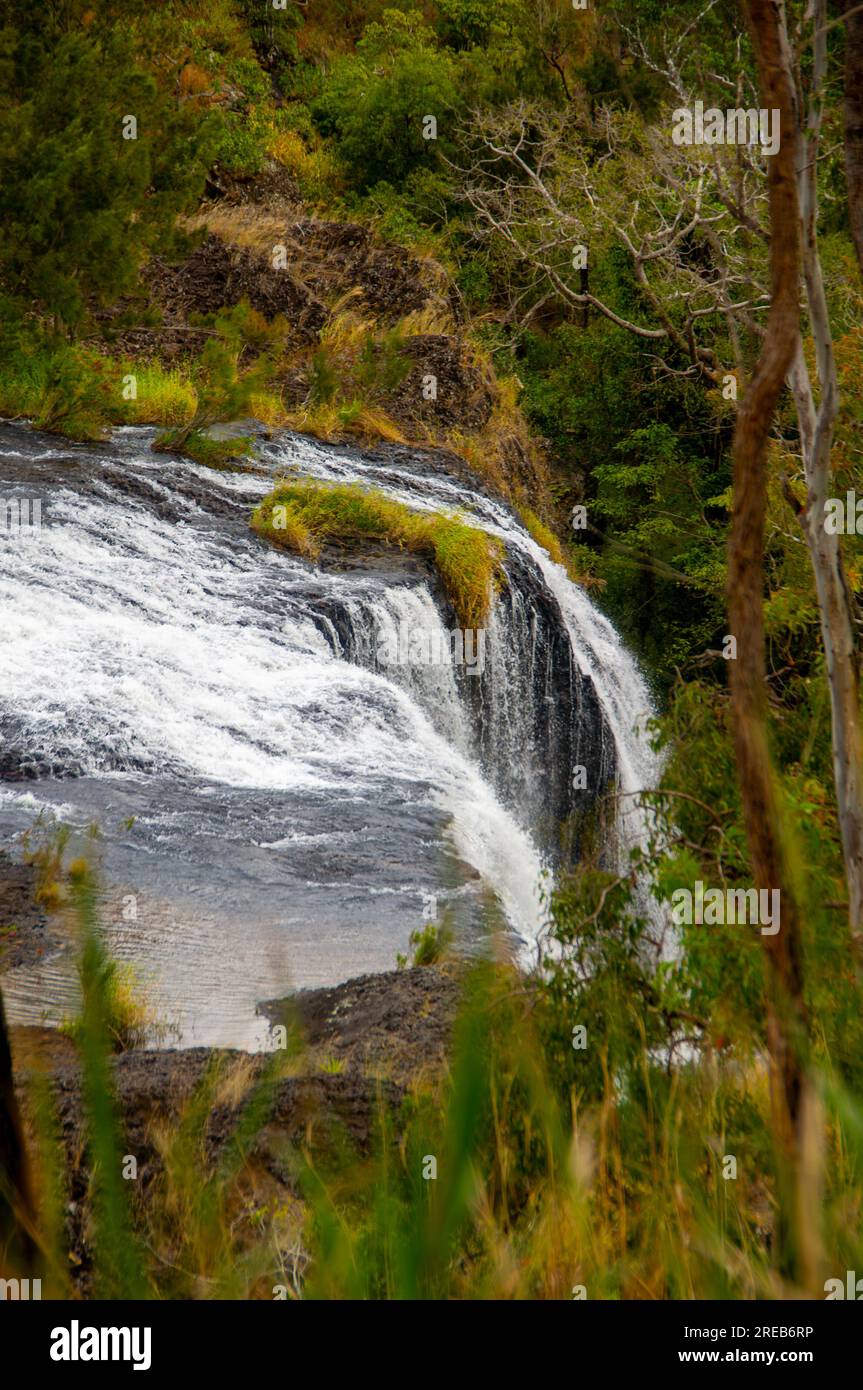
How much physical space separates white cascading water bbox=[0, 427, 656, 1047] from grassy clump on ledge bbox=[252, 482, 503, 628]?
1.02 ft

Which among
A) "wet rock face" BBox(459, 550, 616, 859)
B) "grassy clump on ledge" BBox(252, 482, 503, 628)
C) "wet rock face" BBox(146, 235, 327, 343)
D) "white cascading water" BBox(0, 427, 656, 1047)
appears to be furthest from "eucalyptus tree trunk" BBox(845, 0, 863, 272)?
"wet rock face" BBox(146, 235, 327, 343)

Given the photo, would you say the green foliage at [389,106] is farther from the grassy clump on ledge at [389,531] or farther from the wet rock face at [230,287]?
the grassy clump on ledge at [389,531]

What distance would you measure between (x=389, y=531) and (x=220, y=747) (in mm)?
4894

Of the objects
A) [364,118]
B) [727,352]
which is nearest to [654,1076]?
[727,352]

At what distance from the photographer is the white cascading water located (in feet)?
17.3

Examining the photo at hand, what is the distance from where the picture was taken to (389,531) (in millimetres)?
11570

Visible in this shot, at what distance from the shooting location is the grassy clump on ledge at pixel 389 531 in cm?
1094

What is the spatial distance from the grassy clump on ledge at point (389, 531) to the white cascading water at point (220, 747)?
1.02 feet

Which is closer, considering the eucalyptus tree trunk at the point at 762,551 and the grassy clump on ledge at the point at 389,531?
the eucalyptus tree trunk at the point at 762,551

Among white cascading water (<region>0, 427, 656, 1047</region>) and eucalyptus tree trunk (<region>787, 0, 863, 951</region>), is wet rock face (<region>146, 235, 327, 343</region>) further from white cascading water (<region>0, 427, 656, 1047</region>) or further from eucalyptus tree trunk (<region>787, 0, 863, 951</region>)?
eucalyptus tree trunk (<region>787, 0, 863, 951</region>)

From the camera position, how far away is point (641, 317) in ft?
61.9

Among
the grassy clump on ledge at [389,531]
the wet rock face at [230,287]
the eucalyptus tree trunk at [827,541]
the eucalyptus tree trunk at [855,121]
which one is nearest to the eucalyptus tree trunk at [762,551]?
the eucalyptus tree trunk at [827,541]
